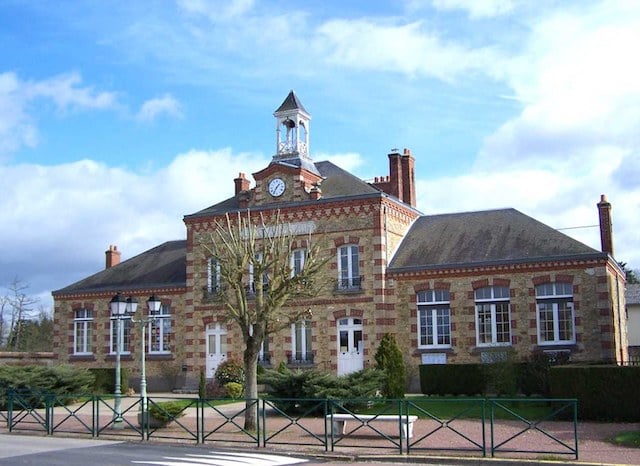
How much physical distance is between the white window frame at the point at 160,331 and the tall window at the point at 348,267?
7.98m

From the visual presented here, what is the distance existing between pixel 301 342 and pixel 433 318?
16.7 feet

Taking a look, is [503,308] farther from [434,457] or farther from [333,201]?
[434,457]

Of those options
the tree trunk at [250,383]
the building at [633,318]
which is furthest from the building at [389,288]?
the building at [633,318]

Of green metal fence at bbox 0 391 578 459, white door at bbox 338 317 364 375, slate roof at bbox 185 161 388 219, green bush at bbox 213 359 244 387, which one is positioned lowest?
green metal fence at bbox 0 391 578 459

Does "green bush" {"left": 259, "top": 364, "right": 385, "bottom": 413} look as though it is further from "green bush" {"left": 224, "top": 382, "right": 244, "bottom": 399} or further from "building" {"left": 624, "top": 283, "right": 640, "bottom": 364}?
"building" {"left": 624, "top": 283, "right": 640, "bottom": 364}

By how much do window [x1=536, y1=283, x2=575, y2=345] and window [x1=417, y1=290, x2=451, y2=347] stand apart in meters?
3.12

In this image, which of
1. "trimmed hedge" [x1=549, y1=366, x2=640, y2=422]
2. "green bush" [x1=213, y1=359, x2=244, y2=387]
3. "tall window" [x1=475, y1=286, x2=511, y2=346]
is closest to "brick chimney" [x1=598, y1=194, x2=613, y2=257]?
"tall window" [x1=475, y1=286, x2=511, y2=346]

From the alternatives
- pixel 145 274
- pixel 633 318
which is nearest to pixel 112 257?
pixel 145 274

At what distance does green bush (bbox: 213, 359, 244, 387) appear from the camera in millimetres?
28188

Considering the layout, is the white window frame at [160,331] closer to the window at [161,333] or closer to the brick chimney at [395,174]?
the window at [161,333]

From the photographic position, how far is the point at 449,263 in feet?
92.6

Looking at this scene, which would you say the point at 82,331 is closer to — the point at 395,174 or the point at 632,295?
the point at 395,174

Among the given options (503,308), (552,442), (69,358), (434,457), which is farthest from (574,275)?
(69,358)

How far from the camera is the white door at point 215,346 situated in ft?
103
